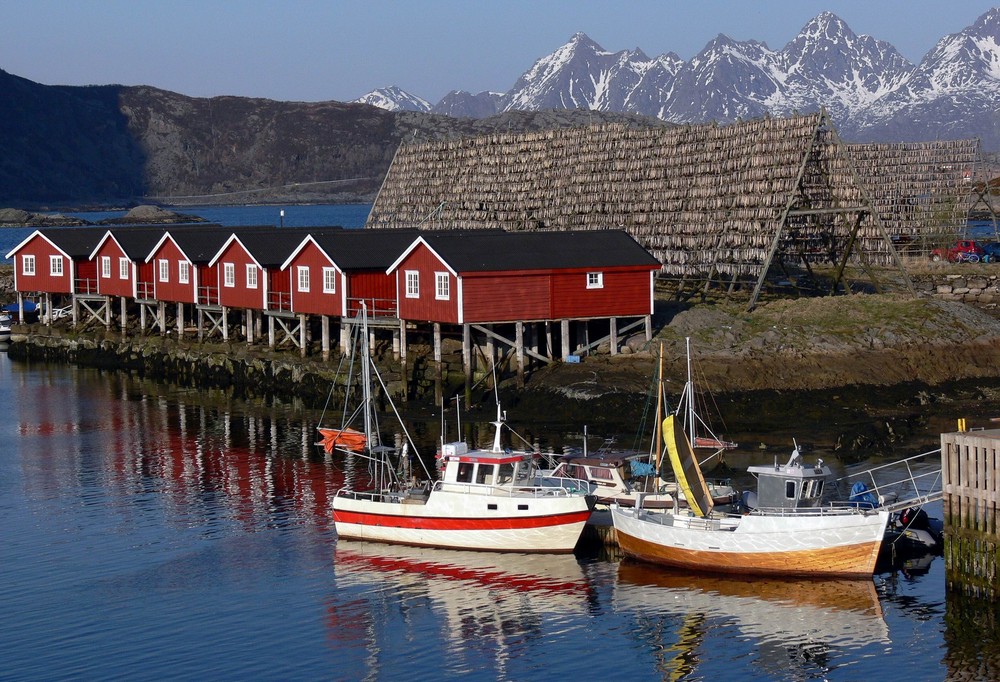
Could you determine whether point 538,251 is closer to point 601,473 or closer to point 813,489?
point 601,473

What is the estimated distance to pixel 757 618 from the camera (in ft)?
107

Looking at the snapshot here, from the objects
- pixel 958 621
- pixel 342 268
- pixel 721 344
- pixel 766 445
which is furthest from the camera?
pixel 342 268

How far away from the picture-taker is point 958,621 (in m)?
31.6

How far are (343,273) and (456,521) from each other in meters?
26.5

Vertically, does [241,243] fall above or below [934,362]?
above

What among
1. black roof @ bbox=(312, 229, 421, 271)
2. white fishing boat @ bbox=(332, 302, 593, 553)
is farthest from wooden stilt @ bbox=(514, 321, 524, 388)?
white fishing boat @ bbox=(332, 302, 593, 553)

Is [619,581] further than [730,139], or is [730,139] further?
[730,139]

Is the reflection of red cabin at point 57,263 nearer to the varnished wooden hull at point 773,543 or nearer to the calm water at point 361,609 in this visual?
the calm water at point 361,609

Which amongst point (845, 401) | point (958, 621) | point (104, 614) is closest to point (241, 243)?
point (845, 401)

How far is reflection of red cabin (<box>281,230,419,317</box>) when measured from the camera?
62.6 metres

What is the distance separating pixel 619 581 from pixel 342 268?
1173 inches

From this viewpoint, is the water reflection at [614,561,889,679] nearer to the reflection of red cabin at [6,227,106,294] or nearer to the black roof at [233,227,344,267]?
the black roof at [233,227,344,267]

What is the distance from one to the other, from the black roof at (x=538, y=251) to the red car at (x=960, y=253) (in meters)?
33.8

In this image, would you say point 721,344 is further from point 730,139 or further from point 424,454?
point 730,139
